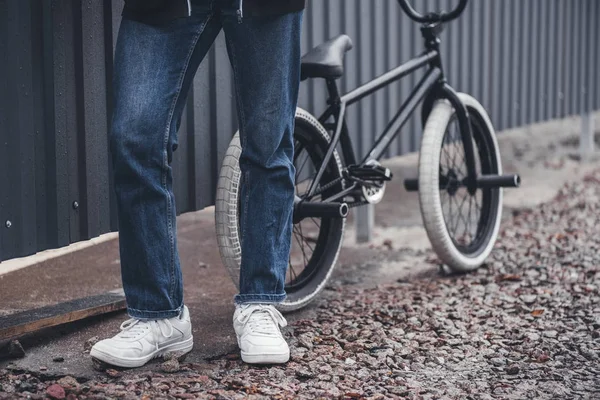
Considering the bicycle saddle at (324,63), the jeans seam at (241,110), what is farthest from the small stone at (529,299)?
the jeans seam at (241,110)

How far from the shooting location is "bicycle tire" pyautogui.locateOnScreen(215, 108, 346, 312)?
10.9 ft

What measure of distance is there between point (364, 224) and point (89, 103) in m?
2.29

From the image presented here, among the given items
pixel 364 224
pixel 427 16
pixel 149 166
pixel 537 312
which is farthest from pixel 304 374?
pixel 364 224

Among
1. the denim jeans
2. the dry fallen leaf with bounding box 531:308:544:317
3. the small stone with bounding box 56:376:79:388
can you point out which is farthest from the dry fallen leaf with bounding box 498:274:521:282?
the small stone with bounding box 56:376:79:388

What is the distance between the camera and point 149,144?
2699mm

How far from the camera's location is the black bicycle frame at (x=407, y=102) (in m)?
3.79

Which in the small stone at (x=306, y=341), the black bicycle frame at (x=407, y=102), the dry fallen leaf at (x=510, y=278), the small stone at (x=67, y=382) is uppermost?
the black bicycle frame at (x=407, y=102)

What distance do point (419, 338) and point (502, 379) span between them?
1.58 ft

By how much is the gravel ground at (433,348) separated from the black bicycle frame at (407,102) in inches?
23.0

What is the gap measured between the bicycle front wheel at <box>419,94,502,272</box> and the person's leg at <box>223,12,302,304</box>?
49.5 inches

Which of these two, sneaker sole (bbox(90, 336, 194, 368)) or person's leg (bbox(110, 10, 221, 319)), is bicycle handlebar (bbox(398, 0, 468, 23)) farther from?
sneaker sole (bbox(90, 336, 194, 368))

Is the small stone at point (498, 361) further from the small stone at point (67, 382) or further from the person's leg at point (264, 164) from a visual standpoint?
the small stone at point (67, 382)

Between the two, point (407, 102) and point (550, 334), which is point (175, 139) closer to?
point (550, 334)

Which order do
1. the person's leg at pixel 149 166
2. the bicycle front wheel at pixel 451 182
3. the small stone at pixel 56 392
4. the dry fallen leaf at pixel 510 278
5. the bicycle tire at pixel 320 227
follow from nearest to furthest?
the small stone at pixel 56 392, the person's leg at pixel 149 166, the bicycle tire at pixel 320 227, the bicycle front wheel at pixel 451 182, the dry fallen leaf at pixel 510 278
